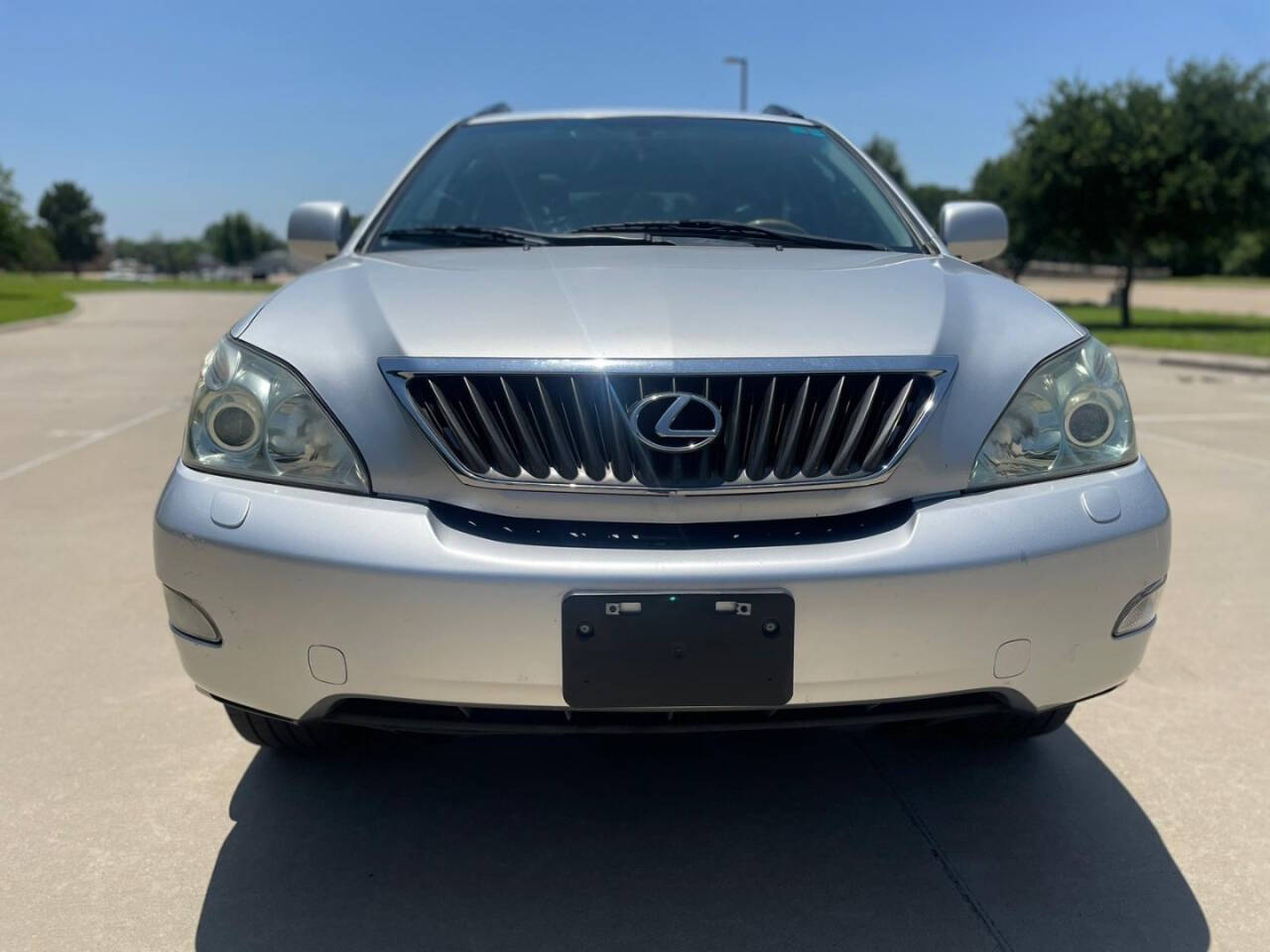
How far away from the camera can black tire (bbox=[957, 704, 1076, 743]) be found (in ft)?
8.11

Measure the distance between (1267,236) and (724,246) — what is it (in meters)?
26.8

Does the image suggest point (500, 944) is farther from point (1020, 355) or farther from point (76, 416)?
point (76, 416)

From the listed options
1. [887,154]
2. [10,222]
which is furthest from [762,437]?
[887,154]

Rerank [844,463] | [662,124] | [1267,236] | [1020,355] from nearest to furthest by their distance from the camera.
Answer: [844,463]
[1020,355]
[662,124]
[1267,236]

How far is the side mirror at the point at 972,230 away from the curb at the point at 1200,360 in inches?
422

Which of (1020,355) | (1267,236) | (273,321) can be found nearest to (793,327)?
(1020,355)

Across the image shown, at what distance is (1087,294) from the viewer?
157 ft

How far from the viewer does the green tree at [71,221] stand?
115 metres

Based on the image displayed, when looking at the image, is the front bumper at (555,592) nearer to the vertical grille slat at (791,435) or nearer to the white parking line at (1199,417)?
the vertical grille slat at (791,435)

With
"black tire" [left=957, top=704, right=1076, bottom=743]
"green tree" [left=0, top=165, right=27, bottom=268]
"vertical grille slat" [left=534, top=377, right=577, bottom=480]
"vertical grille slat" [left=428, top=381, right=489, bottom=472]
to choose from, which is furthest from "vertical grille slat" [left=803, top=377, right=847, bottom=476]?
"green tree" [left=0, top=165, right=27, bottom=268]

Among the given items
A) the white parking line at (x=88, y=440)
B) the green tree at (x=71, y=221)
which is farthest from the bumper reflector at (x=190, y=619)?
the green tree at (x=71, y=221)

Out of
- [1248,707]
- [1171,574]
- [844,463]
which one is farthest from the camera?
[1171,574]

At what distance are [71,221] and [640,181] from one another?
128 m

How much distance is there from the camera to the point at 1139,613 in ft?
6.69
